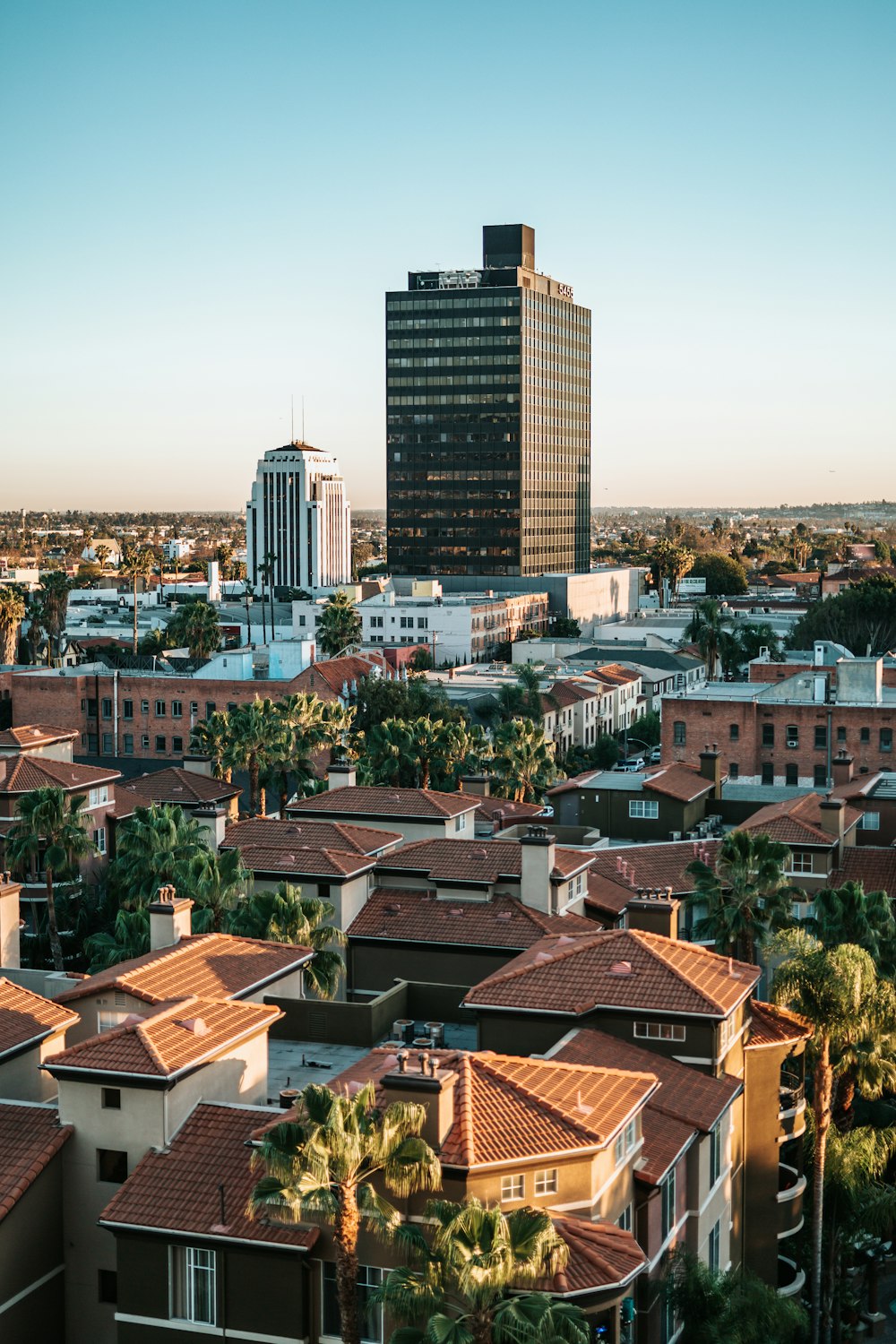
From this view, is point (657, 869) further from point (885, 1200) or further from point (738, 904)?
point (885, 1200)

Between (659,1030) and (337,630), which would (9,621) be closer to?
(337,630)

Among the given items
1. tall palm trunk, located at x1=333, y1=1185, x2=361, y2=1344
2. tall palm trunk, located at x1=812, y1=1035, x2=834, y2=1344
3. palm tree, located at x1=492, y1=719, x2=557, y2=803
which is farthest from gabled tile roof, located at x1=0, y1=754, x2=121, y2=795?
tall palm trunk, located at x1=333, y1=1185, x2=361, y2=1344

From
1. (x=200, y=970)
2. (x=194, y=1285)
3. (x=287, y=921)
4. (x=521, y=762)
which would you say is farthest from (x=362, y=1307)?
(x=521, y=762)

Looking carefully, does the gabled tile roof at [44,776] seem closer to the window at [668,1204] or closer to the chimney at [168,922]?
the chimney at [168,922]

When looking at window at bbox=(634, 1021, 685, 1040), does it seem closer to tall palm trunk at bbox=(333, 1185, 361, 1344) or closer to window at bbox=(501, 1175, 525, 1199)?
window at bbox=(501, 1175, 525, 1199)

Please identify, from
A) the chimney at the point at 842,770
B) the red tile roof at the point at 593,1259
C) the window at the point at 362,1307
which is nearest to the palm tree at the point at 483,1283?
the red tile roof at the point at 593,1259

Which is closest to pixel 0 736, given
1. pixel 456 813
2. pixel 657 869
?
pixel 456 813
